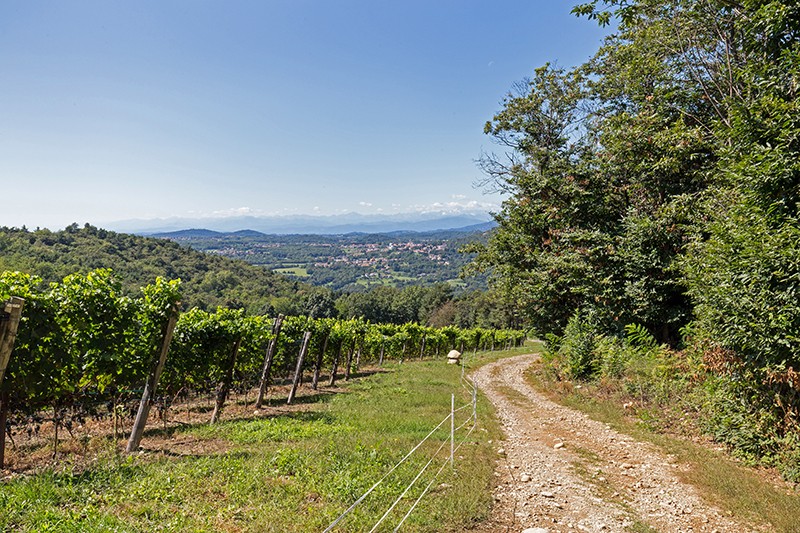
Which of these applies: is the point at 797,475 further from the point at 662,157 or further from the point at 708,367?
the point at 662,157

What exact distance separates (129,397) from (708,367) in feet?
46.9

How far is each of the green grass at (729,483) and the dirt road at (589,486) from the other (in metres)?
0.28

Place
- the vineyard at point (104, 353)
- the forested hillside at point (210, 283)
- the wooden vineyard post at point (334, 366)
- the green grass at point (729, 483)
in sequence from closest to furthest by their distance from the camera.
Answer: the green grass at point (729, 483) < the vineyard at point (104, 353) < the wooden vineyard post at point (334, 366) < the forested hillside at point (210, 283)

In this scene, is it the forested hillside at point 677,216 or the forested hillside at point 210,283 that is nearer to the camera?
the forested hillside at point 677,216

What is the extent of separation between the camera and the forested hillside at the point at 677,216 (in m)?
8.91

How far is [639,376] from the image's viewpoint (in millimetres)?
14625

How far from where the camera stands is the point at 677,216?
17719 millimetres

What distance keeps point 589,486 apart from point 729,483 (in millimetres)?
2600

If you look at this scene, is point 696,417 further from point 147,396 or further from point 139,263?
point 139,263

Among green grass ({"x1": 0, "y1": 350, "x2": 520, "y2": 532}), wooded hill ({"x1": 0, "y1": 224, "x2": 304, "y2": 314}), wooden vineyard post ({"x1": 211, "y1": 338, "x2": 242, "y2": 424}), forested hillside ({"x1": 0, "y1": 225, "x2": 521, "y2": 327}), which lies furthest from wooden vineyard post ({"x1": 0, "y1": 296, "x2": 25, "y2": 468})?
wooded hill ({"x1": 0, "y1": 224, "x2": 304, "y2": 314})

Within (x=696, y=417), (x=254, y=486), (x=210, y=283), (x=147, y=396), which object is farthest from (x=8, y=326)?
(x=210, y=283)

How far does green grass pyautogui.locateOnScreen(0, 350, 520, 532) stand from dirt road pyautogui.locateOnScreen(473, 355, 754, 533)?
1.89 ft

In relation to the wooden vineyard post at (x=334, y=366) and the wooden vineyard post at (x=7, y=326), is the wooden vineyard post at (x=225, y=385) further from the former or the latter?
the wooden vineyard post at (x=334, y=366)

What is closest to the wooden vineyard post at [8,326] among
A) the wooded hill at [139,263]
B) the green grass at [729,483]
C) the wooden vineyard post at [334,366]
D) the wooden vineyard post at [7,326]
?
the wooden vineyard post at [7,326]
